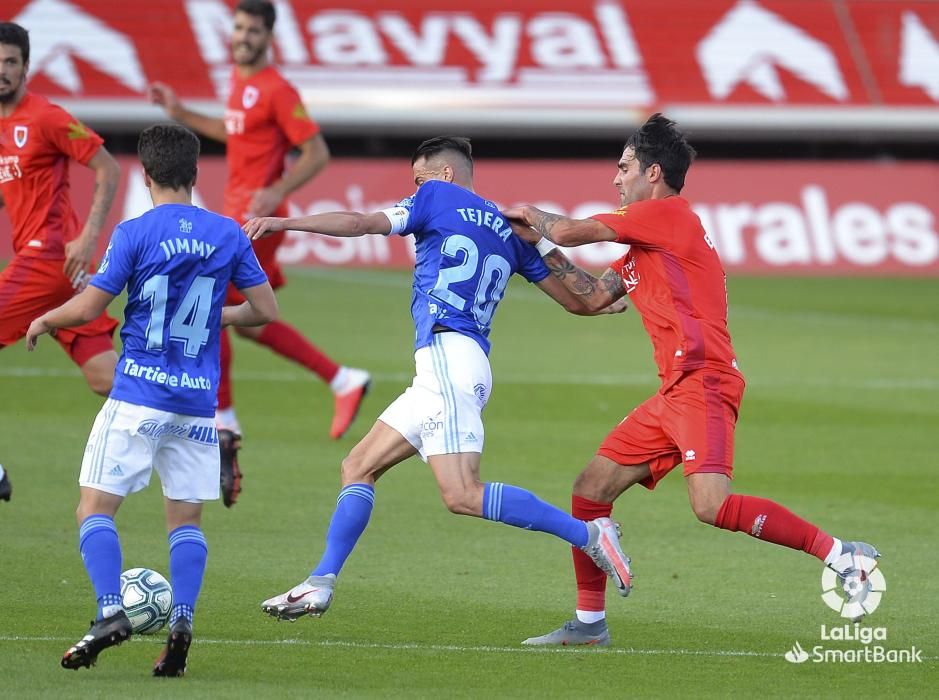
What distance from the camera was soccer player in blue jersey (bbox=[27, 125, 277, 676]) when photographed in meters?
5.55

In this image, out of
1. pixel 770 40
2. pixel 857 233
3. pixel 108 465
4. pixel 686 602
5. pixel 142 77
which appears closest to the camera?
pixel 108 465

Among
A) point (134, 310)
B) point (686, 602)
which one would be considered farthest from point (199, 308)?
point (686, 602)

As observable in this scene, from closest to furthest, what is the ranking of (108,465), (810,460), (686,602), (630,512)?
1. (108,465)
2. (686,602)
3. (630,512)
4. (810,460)

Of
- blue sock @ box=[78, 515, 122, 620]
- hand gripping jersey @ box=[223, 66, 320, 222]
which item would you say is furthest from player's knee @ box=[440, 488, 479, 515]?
hand gripping jersey @ box=[223, 66, 320, 222]

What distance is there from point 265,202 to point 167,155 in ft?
16.8

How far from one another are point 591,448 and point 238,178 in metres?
3.02

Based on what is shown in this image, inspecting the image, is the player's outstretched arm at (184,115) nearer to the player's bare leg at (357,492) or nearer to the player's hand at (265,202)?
the player's hand at (265,202)

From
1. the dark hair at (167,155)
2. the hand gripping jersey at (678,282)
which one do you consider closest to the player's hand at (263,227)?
the dark hair at (167,155)

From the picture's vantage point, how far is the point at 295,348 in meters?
11.0

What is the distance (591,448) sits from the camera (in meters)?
11.2

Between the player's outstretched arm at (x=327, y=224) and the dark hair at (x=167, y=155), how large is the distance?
327 mm

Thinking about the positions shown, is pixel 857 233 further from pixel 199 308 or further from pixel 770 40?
pixel 199 308

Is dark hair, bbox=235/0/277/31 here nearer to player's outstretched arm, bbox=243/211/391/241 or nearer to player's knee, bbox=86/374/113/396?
player's knee, bbox=86/374/113/396

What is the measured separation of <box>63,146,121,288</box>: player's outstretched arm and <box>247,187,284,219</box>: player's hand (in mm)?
2413
